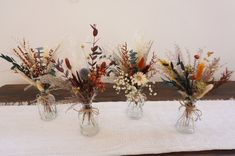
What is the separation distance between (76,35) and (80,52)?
0.71 m

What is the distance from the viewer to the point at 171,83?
1.08 meters

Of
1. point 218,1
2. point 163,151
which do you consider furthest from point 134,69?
point 218,1

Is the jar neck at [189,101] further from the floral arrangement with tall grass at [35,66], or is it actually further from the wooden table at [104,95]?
the floral arrangement with tall grass at [35,66]

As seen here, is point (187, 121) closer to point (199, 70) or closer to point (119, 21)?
point (199, 70)

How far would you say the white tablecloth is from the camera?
39.5 inches

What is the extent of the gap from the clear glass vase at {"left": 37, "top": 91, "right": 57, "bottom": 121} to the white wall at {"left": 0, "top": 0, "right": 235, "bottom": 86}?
553 millimetres

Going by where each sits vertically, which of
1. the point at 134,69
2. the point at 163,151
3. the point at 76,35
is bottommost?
the point at 163,151

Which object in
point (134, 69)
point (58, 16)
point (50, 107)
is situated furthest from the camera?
point (58, 16)

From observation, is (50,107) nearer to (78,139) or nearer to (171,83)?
(78,139)

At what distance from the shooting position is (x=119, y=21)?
1.68 metres

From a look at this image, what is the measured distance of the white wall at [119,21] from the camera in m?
1.62

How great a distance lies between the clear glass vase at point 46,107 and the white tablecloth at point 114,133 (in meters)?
0.03

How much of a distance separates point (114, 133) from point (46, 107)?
0.41m

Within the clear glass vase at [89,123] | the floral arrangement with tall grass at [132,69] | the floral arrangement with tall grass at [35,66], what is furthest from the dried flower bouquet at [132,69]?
the floral arrangement with tall grass at [35,66]
